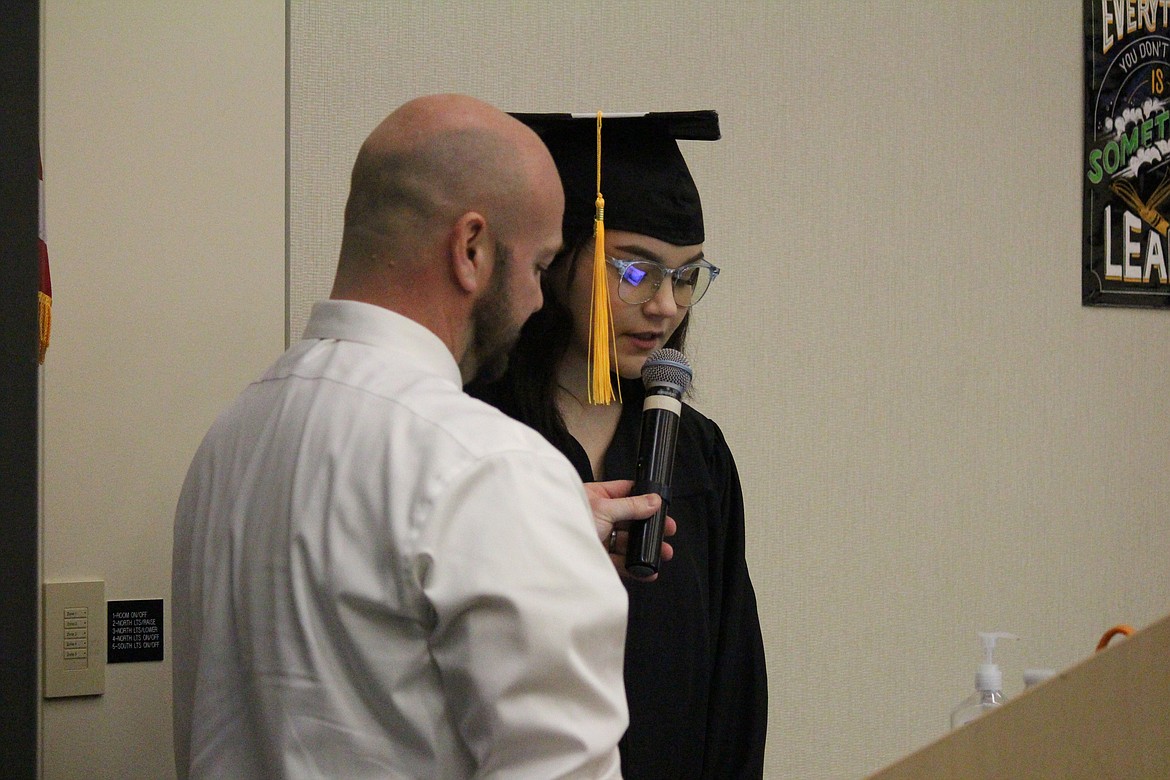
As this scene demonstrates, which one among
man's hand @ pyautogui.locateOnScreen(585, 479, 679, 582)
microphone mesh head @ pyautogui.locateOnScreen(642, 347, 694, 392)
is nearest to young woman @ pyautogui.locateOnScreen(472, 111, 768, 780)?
microphone mesh head @ pyautogui.locateOnScreen(642, 347, 694, 392)

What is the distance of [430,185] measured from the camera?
3.61 ft

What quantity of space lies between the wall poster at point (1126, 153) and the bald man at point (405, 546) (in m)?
2.02

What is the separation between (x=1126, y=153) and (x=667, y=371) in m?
1.80

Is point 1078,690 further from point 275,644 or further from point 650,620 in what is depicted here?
point 650,620

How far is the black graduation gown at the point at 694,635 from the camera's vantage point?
5.35ft

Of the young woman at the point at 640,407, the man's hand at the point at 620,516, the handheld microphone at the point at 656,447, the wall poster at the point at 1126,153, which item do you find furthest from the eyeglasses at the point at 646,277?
the wall poster at the point at 1126,153

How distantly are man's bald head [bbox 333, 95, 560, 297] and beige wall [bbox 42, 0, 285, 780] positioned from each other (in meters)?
0.86

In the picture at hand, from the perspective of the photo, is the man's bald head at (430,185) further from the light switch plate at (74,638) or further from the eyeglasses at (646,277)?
the light switch plate at (74,638)

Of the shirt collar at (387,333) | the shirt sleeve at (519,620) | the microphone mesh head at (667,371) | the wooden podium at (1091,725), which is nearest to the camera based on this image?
the wooden podium at (1091,725)

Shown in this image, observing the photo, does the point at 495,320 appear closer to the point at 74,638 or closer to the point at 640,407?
the point at 640,407

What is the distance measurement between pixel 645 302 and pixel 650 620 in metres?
0.47

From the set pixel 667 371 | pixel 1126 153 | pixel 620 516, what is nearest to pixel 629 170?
pixel 667 371

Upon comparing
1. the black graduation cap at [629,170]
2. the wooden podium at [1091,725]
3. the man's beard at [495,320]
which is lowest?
the wooden podium at [1091,725]

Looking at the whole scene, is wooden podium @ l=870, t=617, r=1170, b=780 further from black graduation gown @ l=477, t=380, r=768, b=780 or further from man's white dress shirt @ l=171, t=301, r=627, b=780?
black graduation gown @ l=477, t=380, r=768, b=780
